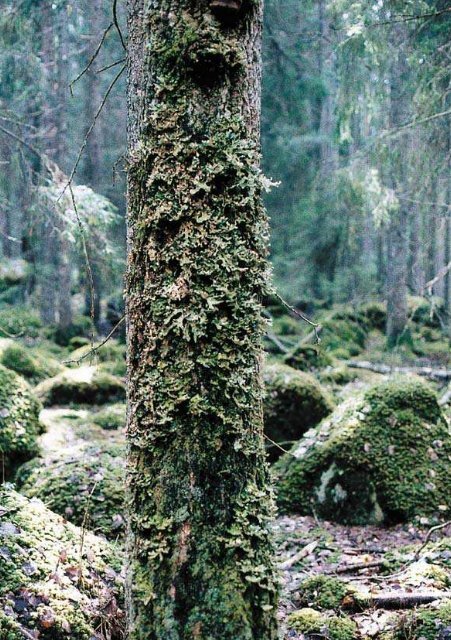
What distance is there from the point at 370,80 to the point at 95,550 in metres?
10.0

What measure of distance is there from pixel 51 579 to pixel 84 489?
169 centimetres

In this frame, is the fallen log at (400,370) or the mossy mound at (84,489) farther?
the fallen log at (400,370)

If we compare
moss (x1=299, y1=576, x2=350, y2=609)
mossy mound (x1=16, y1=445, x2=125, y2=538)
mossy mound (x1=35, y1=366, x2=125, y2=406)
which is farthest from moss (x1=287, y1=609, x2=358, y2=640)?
mossy mound (x1=35, y1=366, x2=125, y2=406)

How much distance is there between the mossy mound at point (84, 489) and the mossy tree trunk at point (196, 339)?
202cm

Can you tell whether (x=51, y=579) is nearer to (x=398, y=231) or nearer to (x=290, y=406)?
(x=290, y=406)

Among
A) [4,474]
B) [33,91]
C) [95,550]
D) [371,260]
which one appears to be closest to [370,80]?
[33,91]

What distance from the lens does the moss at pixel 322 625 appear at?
3334 mm

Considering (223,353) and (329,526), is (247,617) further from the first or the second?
(329,526)

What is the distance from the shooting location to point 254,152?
8.46ft

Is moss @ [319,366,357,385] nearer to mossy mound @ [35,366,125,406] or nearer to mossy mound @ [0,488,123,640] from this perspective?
mossy mound @ [35,366,125,406]

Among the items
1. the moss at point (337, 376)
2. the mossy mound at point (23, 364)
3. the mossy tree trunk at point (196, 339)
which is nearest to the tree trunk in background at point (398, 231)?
the moss at point (337, 376)

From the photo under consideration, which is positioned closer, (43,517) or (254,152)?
(254,152)

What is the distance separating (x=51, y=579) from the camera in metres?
3.10

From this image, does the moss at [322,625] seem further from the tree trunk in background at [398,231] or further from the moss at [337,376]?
the tree trunk in background at [398,231]
